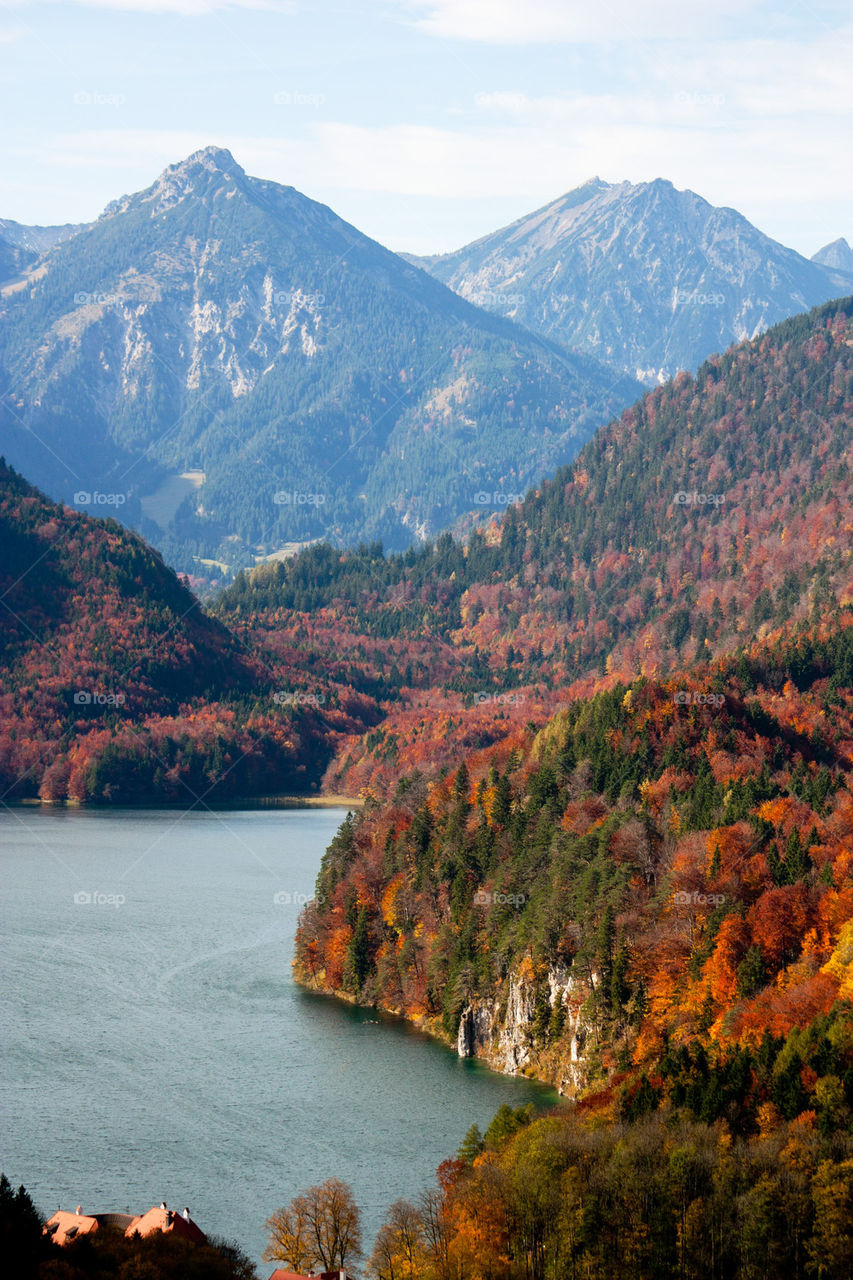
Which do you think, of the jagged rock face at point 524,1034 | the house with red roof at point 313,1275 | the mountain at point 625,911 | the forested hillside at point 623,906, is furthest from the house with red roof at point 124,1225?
the jagged rock face at point 524,1034

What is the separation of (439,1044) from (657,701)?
47.9m

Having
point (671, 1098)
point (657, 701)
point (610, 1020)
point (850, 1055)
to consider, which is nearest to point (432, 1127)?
point (610, 1020)

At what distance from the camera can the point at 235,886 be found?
16175cm

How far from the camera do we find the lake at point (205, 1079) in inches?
2980

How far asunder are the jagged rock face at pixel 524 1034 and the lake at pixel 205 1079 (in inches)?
60.3

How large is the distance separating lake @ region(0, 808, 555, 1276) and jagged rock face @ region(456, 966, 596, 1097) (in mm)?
1533

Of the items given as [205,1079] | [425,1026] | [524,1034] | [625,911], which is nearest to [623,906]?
[625,911]

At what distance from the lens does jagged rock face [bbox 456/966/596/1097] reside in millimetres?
90938

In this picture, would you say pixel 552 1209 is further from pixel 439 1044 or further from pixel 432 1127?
A: pixel 439 1044

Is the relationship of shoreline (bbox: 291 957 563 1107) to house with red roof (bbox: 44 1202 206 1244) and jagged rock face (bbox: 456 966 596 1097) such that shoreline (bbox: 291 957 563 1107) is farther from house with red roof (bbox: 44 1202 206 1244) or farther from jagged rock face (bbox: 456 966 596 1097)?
house with red roof (bbox: 44 1202 206 1244)

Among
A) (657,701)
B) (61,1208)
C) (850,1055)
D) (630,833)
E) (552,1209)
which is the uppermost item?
(657,701)

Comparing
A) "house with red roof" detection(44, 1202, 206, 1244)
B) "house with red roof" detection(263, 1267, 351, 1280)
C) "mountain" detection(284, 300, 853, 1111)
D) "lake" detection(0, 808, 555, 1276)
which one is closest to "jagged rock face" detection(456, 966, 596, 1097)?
"mountain" detection(284, 300, 853, 1111)

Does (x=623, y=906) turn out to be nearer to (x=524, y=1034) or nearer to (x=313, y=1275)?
(x=524, y=1034)

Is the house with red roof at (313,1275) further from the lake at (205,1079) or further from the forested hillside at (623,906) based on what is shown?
the forested hillside at (623,906)
